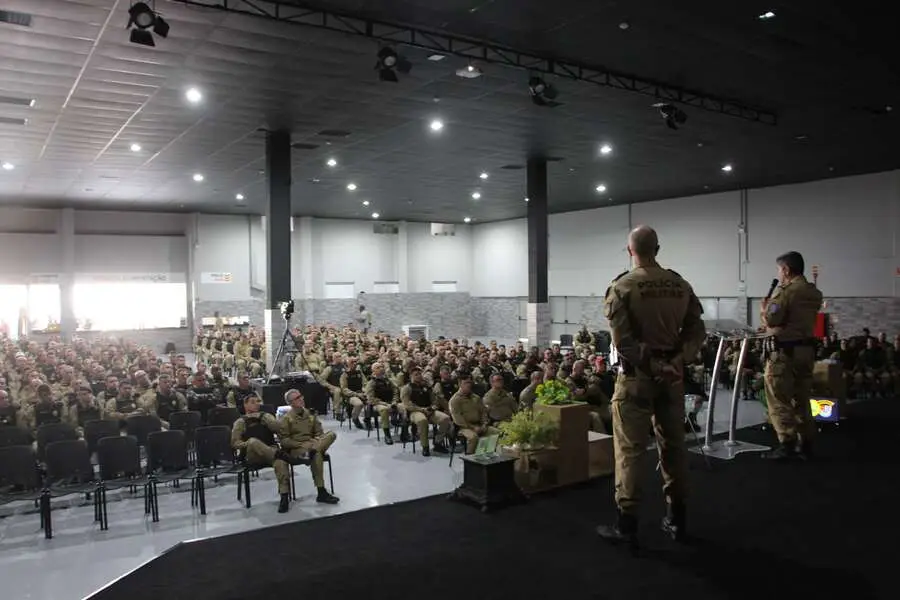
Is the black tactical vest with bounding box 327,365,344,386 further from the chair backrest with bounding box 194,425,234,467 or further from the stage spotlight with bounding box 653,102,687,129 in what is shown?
the stage spotlight with bounding box 653,102,687,129

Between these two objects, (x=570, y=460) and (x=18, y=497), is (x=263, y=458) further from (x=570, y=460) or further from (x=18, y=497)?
(x=570, y=460)

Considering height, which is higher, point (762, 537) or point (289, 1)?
point (289, 1)

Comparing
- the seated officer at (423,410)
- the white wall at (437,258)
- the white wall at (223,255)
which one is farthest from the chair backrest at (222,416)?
the white wall at (437,258)

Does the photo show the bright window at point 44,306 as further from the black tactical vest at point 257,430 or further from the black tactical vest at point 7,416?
the black tactical vest at point 257,430

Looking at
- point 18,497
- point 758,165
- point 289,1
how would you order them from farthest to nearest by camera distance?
point 758,165
point 289,1
point 18,497

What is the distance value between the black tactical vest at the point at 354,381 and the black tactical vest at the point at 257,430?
423 centimetres

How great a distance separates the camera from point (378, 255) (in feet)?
96.5

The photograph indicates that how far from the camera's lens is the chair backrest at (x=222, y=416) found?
8.09 metres

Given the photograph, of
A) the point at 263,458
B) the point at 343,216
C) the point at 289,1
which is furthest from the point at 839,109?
the point at 343,216

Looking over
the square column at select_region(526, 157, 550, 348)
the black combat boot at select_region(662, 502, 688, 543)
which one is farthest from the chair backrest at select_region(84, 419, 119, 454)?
the square column at select_region(526, 157, 550, 348)

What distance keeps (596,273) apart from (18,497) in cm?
2211

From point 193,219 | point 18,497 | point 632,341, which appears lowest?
point 18,497

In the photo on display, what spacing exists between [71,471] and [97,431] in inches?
36.4

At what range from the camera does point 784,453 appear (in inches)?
239
